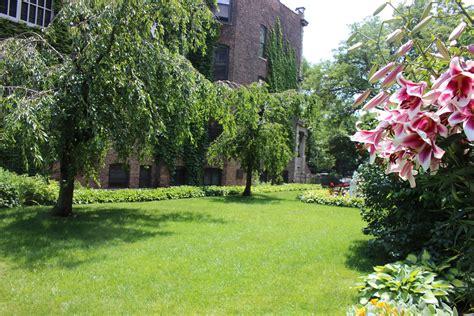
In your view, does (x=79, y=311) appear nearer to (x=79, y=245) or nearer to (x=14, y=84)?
(x=79, y=245)

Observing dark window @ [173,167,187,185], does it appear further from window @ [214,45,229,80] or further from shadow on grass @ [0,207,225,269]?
shadow on grass @ [0,207,225,269]

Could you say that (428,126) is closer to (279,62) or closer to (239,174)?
(239,174)

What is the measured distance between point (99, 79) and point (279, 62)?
64.0 feet

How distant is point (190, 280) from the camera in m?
5.00

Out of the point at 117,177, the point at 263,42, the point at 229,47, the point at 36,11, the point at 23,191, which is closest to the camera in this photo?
the point at 23,191

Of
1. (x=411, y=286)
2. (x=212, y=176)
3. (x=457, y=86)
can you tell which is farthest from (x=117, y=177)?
(x=457, y=86)

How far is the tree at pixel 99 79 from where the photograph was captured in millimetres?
7664

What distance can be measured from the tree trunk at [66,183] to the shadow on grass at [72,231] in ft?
0.92

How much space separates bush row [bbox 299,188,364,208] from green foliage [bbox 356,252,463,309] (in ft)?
34.8

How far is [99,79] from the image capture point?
7742 mm

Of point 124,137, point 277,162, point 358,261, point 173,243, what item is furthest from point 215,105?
point 277,162

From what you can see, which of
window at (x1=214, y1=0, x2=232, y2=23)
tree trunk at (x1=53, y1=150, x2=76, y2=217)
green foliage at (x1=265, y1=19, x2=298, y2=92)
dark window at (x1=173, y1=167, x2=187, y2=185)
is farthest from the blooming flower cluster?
green foliage at (x1=265, y1=19, x2=298, y2=92)

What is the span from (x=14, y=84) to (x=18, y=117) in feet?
6.40

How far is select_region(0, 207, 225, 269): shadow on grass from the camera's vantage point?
20.0 ft
